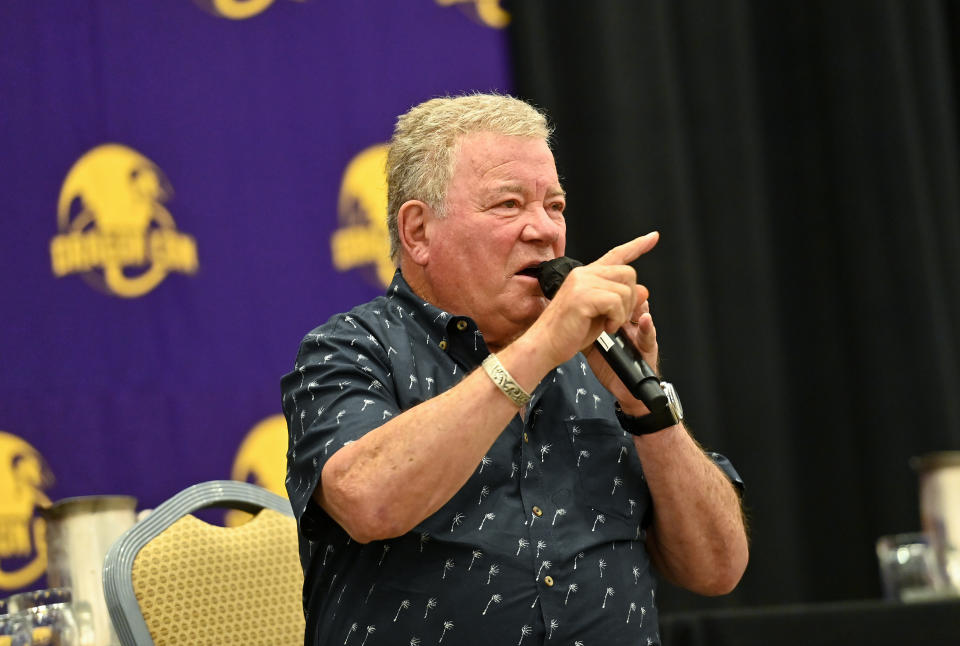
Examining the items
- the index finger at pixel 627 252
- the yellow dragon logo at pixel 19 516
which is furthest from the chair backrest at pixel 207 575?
the yellow dragon logo at pixel 19 516

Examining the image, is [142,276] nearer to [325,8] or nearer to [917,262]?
[325,8]

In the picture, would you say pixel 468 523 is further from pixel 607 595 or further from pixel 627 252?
pixel 627 252

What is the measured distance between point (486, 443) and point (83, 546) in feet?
3.49

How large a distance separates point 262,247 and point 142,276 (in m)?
0.35

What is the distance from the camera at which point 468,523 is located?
170 centimetres

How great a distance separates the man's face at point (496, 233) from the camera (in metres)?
1.89

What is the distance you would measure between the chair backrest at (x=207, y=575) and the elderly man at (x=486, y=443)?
0.19 metres

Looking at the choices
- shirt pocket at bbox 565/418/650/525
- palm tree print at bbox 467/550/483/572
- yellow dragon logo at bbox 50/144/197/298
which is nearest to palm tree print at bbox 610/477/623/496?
shirt pocket at bbox 565/418/650/525

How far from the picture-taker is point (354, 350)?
1769 millimetres

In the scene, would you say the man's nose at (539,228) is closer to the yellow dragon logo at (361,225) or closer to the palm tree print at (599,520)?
the palm tree print at (599,520)

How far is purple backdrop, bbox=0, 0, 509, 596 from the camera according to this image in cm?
298

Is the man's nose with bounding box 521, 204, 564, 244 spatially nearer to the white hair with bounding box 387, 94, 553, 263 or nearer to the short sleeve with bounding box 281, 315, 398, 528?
the white hair with bounding box 387, 94, 553, 263

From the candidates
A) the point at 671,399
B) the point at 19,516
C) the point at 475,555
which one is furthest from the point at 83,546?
→ the point at 671,399

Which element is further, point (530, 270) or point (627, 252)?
point (530, 270)
